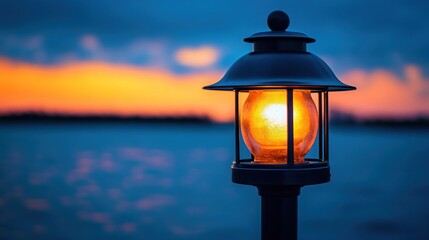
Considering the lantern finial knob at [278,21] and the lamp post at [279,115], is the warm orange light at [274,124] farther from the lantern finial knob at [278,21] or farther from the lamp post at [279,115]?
the lantern finial knob at [278,21]

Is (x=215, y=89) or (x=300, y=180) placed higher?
(x=215, y=89)

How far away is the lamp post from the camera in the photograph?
4.01 meters

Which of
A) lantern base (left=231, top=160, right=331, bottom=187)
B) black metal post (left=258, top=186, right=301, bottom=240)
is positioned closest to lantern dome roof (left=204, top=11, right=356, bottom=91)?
lantern base (left=231, top=160, right=331, bottom=187)

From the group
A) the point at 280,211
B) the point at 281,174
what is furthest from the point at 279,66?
the point at 280,211

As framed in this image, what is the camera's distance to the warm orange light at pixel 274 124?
4059 millimetres

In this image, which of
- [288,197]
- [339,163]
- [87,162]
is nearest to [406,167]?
[339,163]

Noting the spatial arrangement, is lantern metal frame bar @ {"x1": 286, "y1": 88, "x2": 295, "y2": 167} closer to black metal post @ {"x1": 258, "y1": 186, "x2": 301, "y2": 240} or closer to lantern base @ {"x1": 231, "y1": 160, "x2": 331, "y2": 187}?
lantern base @ {"x1": 231, "y1": 160, "x2": 331, "y2": 187}

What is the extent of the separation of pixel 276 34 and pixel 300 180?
0.81 m

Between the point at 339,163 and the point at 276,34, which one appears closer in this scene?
the point at 276,34

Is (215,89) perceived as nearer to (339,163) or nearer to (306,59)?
(306,59)

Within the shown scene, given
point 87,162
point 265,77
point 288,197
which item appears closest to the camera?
point 265,77

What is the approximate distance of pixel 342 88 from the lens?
4.19 metres

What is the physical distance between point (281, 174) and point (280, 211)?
319mm

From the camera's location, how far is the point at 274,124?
404cm
